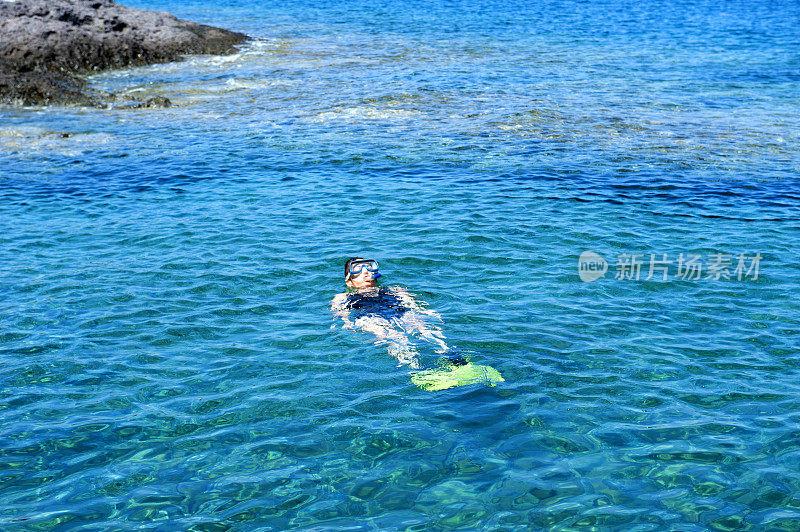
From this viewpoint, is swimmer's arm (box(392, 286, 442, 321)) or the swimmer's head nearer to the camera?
swimmer's arm (box(392, 286, 442, 321))

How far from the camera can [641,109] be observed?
27.3m

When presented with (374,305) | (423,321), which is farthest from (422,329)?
(374,305)

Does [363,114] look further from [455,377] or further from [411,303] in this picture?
[455,377]

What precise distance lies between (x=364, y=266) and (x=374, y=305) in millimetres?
947

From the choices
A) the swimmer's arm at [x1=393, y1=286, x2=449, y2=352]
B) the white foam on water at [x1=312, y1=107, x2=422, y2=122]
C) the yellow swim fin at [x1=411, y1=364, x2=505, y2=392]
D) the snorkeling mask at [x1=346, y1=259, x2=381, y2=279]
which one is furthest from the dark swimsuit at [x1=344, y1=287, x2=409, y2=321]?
the white foam on water at [x1=312, y1=107, x2=422, y2=122]

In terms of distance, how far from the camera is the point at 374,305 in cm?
1209

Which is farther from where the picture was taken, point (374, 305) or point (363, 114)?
point (363, 114)

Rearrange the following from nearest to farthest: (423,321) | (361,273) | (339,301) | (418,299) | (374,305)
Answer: (423,321) < (374,305) < (339,301) < (361,273) < (418,299)

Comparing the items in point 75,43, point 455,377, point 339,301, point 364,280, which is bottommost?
point 455,377

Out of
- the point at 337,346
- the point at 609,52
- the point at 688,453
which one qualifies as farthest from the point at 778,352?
the point at 609,52

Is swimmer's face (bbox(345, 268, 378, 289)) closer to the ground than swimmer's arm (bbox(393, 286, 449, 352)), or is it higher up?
higher up

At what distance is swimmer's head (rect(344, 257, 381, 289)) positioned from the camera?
12703 millimetres

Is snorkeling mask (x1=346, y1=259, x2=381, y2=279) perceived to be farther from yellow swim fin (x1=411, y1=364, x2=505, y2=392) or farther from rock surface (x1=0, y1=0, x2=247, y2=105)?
rock surface (x1=0, y1=0, x2=247, y2=105)

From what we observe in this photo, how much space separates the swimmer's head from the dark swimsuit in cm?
27
